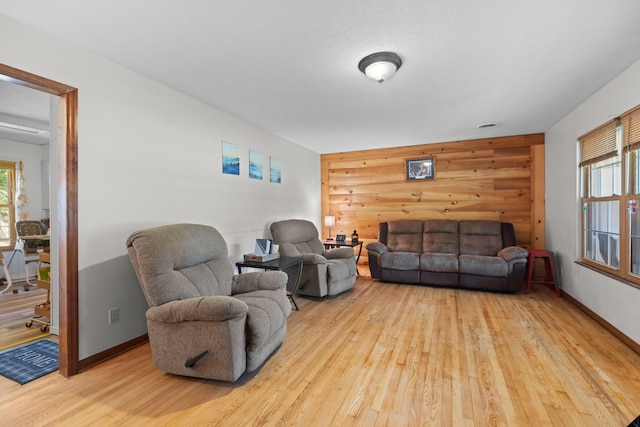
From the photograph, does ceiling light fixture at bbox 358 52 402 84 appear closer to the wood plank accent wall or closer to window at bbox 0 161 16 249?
the wood plank accent wall

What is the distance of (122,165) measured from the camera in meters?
2.50

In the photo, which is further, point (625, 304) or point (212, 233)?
point (212, 233)

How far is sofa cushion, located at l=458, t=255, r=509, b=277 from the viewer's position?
412 centimetres

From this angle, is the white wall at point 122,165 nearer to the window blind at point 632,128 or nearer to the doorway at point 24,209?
the doorway at point 24,209

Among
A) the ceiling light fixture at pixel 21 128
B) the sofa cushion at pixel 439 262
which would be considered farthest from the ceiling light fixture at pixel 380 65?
the ceiling light fixture at pixel 21 128

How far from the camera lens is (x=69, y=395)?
75.5 inches

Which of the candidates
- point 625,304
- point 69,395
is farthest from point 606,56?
point 69,395

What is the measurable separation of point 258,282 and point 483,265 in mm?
3216

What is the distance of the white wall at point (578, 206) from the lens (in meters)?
2.56

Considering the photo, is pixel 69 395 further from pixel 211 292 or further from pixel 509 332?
pixel 509 332

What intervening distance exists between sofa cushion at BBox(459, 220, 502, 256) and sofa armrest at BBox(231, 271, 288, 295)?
3.34 meters

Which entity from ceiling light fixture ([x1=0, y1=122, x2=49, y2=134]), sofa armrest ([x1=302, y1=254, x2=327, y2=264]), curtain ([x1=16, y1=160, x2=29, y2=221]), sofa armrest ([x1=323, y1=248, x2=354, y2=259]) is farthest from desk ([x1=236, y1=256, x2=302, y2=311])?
curtain ([x1=16, y1=160, x2=29, y2=221])

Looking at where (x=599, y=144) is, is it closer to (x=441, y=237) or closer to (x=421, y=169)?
(x=441, y=237)

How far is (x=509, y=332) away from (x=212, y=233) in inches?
115
